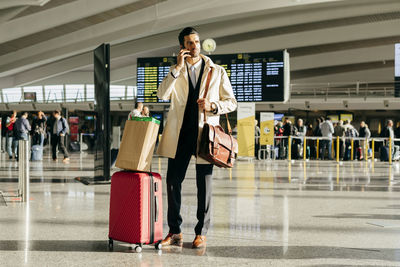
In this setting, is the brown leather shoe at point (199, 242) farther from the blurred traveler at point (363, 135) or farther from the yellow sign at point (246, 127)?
the blurred traveler at point (363, 135)

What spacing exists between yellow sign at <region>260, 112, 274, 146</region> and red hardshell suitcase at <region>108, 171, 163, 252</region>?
16.1 m

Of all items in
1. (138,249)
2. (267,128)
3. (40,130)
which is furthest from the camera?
(267,128)

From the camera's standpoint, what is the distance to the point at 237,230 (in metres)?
4.51

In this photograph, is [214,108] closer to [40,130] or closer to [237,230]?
[237,230]

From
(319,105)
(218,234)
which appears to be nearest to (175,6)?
(319,105)

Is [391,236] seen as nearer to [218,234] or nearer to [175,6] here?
[218,234]

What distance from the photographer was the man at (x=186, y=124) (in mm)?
3768

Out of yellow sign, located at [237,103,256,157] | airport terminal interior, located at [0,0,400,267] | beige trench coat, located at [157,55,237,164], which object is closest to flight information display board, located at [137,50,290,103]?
airport terminal interior, located at [0,0,400,267]

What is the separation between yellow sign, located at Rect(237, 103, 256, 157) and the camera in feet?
61.2

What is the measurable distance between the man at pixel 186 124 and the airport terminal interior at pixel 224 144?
0.13 meters

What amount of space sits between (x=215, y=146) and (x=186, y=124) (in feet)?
1.07

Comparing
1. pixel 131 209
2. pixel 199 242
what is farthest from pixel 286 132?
pixel 131 209

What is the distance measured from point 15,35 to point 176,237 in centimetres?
2597

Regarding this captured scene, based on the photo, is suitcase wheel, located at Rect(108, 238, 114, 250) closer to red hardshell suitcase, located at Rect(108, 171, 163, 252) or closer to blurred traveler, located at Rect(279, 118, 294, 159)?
red hardshell suitcase, located at Rect(108, 171, 163, 252)
